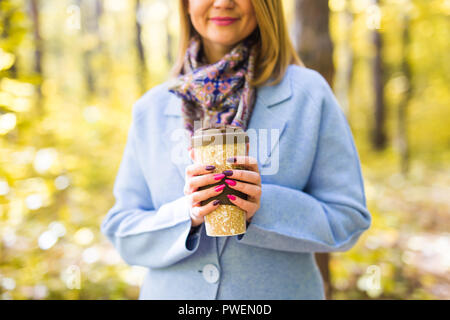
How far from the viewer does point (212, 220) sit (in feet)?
3.55

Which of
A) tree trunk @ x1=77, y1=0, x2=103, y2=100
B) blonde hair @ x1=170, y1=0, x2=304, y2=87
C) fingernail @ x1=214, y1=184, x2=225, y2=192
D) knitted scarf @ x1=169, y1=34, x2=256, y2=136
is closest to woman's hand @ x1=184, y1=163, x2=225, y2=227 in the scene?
fingernail @ x1=214, y1=184, x2=225, y2=192

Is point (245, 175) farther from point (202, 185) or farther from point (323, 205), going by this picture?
point (323, 205)

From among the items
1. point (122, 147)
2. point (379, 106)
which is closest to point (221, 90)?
point (122, 147)

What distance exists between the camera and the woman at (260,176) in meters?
1.33

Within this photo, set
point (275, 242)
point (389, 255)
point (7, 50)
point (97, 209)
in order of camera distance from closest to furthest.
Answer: point (275, 242) → point (7, 50) → point (389, 255) → point (97, 209)

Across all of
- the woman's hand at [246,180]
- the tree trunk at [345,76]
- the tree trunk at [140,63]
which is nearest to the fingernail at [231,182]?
the woman's hand at [246,180]

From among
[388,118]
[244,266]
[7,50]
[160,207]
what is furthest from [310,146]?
[388,118]

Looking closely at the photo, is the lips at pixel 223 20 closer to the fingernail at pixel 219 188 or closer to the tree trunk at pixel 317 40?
the fingernail at pixel 219 188

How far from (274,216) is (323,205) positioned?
0.23 metres

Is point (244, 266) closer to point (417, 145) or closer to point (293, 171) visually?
point (293, 171)

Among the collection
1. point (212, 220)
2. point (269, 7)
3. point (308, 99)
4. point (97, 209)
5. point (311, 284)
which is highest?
point (269, 7)

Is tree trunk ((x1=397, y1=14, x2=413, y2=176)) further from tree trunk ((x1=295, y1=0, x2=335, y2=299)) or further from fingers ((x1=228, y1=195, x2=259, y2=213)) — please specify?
fingers ((x1=228, y1=195, x2=259, y2=213))

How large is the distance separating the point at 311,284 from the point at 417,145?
413 inches

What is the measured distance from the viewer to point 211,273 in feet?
4.44
